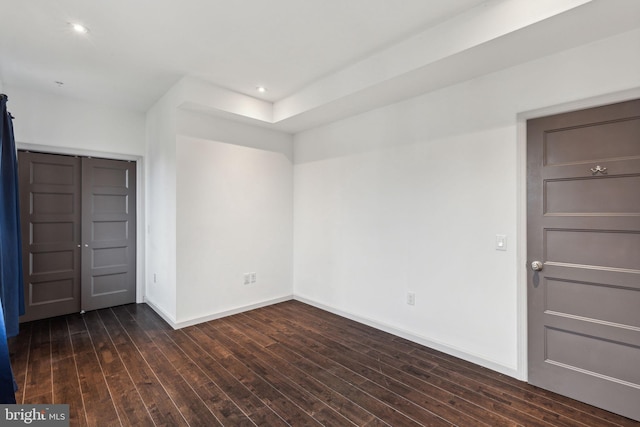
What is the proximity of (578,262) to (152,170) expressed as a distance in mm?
4887

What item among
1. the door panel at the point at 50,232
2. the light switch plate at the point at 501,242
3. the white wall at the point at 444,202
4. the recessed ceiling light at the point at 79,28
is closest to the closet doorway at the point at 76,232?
the door panel at the point at 50,232

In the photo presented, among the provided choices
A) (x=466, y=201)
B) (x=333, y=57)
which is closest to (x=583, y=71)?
(x=466, y=201)

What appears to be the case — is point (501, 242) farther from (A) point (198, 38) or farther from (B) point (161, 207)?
(B) point (161, 207)

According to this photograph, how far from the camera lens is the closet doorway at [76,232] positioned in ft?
12.4

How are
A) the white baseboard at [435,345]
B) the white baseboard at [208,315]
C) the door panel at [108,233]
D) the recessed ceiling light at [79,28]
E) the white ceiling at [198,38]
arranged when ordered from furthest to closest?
the door panel at [108,233], the white baseboard at [208,315], the white baseboard at [435,345], the recessed ceiling light at [79,28], the white ceiling at [198,38]

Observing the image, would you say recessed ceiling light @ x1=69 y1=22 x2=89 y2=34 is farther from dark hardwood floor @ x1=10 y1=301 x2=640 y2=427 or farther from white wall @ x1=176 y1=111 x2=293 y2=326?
dark hardwood floor @ x1=10 y1=301 x2=640 y2=427

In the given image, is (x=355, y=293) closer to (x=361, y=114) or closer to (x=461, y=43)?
(x=361, y=114)

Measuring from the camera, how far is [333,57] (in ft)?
9.63

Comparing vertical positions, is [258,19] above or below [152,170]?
above

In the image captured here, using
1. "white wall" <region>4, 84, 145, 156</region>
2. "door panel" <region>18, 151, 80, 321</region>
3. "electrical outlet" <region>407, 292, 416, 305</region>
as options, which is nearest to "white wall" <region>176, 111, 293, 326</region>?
"white wall" <region>4, 84, 145, 156</region>

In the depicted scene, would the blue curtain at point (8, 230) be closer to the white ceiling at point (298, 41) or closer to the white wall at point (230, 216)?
the white ceiling at point (298, 41)

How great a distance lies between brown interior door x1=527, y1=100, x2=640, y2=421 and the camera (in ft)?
6.77

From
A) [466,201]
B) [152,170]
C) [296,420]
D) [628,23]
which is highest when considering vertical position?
[628,23]

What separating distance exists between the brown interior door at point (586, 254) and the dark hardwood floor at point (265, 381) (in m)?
0.23
